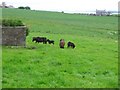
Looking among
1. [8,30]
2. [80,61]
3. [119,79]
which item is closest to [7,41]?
[8,30]

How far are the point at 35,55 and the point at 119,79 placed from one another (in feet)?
19.8

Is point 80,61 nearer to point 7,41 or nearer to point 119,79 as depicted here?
point 119,79

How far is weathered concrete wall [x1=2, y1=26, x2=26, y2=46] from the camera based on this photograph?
22094 mm

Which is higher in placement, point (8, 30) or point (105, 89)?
point (8, 30)

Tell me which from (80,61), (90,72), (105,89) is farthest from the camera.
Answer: (80,61)

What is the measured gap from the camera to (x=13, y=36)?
2244cm

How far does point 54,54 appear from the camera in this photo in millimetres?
20406

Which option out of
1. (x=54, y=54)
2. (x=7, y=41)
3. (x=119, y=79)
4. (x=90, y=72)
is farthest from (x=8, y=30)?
(x=119, y=79)

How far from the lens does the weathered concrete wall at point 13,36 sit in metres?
22.1

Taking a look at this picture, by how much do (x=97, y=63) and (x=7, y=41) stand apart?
21.6ft

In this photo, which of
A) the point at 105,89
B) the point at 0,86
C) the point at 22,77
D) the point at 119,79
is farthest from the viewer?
the point at 119,79

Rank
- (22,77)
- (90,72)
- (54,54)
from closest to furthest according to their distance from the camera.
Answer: (22,77), (90,72), (54,54)

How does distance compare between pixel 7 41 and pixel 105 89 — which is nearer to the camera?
pixel 105 89

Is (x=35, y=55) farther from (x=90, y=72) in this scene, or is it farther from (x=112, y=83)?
(x=112, y=83)
